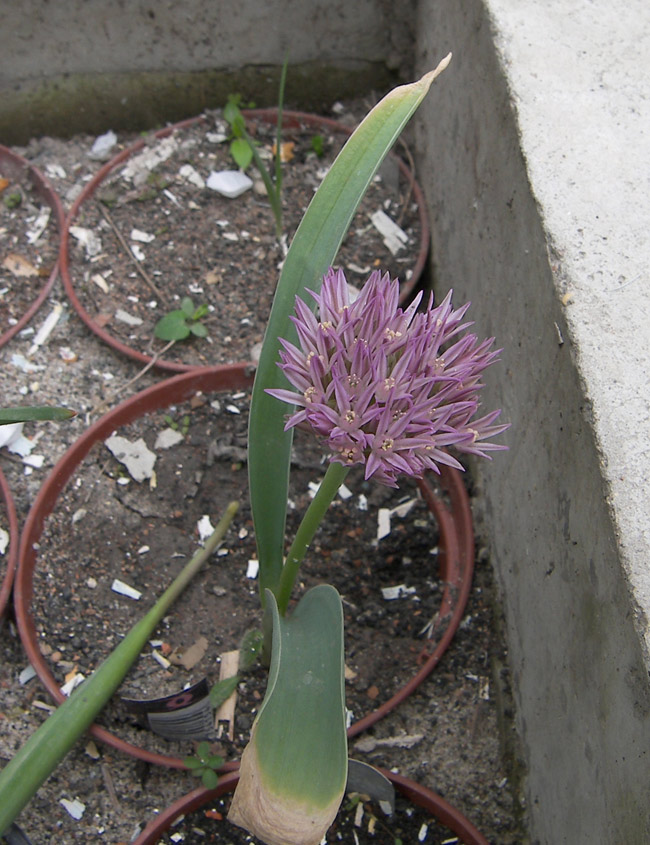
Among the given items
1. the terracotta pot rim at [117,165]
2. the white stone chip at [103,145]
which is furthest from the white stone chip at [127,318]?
the white stone chip at [103,145]

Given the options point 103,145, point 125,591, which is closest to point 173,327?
point 125,591

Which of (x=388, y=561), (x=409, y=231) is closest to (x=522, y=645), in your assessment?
(x=388, y=561)

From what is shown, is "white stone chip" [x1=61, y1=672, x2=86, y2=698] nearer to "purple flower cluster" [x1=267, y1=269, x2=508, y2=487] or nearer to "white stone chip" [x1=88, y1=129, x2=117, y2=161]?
"purple flower cluster" [x1=267, y1=269, x2=508, y2=487]

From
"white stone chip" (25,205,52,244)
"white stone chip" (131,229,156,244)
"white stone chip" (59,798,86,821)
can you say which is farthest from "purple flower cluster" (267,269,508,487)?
"white stone chip" (25,205,52,244)

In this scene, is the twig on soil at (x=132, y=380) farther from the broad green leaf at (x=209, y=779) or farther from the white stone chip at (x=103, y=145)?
the broad green leaf at (x=209, y=779)

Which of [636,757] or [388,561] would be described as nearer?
[636,757]

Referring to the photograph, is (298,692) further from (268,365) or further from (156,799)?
(156,799)
